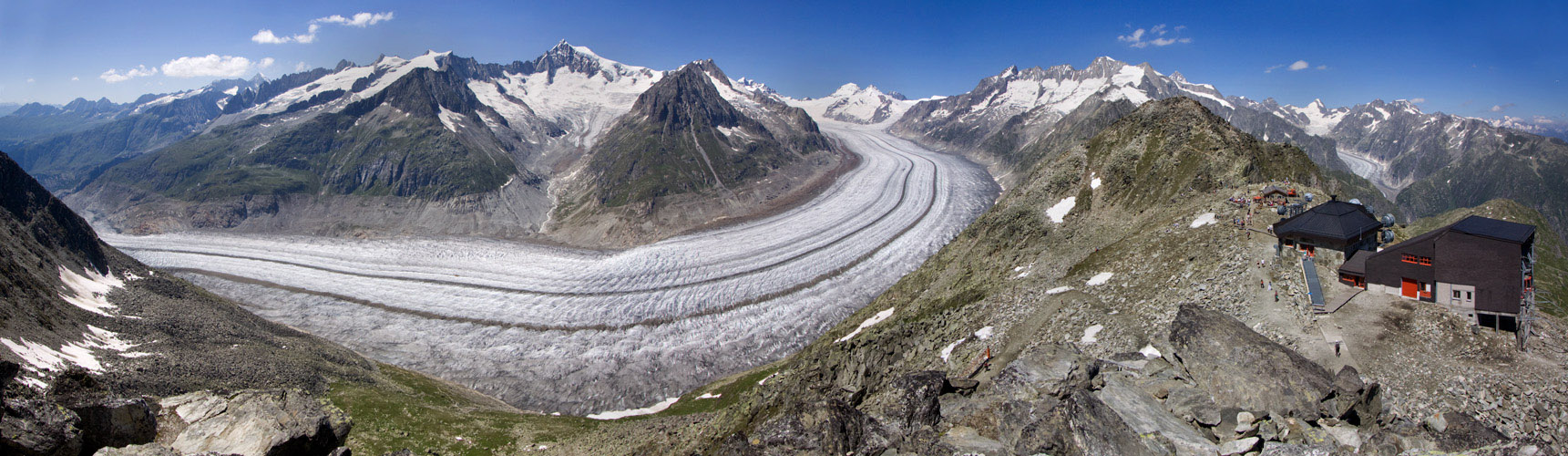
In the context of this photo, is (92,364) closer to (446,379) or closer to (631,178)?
(446,379)

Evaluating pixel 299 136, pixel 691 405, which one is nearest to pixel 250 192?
pixel 299 136

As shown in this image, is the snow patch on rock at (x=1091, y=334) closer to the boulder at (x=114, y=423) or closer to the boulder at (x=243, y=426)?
A: the boulder at (x=243, y=426)

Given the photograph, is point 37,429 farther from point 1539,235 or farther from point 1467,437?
point 1539,235

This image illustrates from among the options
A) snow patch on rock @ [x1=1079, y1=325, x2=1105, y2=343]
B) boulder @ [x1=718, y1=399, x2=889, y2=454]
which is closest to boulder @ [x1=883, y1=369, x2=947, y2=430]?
boulder @ [x1=718, y1=399, x2=889, y2=454]

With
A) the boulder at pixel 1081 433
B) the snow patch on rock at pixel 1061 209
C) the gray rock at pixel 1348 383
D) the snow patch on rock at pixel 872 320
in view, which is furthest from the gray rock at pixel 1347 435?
the snow patch on rock at pixel 1061 209

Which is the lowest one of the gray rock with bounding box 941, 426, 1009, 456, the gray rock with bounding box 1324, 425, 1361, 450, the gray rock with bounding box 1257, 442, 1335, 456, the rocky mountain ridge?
the gray rock with bounding box 941, 426, 1009, 456

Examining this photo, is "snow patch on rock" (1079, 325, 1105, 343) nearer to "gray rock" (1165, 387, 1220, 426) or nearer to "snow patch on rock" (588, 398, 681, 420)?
"gray rock" (1165, 387, 1220, 426)
